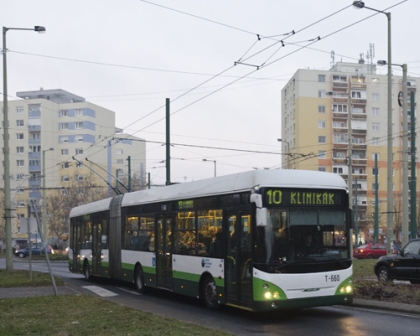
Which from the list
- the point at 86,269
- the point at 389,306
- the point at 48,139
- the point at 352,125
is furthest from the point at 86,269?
the point at 48,139

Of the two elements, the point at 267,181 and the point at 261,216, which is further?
the point at 267,181

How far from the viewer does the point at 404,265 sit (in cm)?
1936

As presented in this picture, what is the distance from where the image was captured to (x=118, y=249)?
813 inches

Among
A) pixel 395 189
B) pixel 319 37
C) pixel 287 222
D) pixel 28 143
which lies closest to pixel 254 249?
pixel 287 222

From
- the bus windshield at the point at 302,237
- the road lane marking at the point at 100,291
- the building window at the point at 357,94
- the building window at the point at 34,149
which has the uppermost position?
the building window at the point at 357,94

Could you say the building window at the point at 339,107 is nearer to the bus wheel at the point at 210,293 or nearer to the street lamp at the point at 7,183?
the street lamp at the point at 7,183

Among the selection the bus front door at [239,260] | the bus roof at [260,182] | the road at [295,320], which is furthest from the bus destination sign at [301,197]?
the road at [295,320]

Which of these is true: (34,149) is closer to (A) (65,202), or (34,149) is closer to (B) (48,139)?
(B) (48,139)

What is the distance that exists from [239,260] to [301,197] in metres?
→ 1.71

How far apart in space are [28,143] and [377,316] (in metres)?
90.9

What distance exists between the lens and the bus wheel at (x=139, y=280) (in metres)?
18.8

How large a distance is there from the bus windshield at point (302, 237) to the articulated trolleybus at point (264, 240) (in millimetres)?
18

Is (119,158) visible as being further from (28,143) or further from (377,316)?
(377,316)

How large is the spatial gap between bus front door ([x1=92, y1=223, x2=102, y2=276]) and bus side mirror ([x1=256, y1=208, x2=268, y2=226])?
1144 cm
